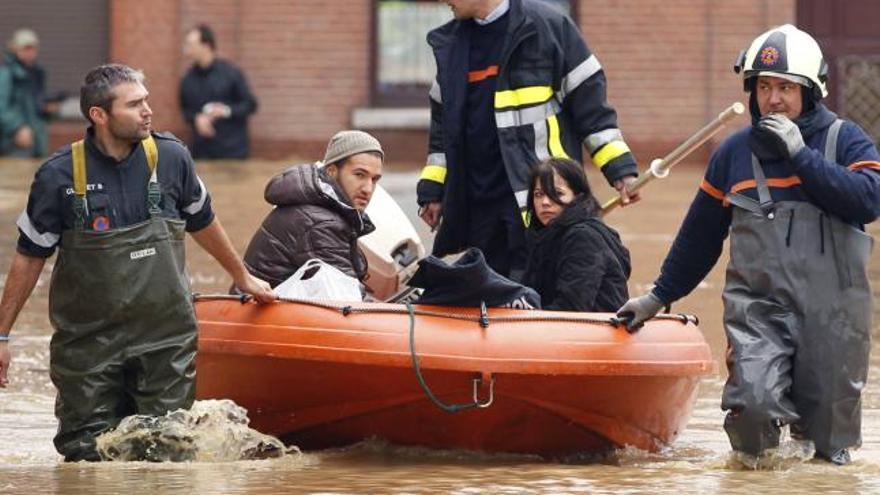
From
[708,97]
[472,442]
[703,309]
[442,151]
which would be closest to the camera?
[472,442]

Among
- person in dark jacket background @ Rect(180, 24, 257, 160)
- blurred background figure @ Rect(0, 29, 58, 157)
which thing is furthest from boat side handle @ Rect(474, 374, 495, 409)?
blurred background figure @ Rect(0, 29, 58, 157)

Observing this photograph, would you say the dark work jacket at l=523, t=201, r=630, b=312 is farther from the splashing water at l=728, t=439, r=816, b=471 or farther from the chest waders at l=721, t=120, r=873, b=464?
the splashing water at l=728, t=439, r=816, b=471

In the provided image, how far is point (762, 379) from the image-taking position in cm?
764

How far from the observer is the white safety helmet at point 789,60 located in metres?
7.68

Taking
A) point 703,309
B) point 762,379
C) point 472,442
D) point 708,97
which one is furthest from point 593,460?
point 708,97

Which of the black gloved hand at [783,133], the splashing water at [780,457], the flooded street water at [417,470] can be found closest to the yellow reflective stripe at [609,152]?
the flooded street water at [417,470]

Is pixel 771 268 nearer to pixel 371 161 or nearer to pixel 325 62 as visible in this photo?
pixel 371 161

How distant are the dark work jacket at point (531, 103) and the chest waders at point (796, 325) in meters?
1.27

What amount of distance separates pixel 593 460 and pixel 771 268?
1.13 metres

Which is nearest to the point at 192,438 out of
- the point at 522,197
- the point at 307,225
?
the point at 307,225

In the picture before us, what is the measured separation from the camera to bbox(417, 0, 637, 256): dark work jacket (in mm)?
8891

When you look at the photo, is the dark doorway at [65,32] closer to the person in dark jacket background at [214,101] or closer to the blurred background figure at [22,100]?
the blurred background figure at [22,100]

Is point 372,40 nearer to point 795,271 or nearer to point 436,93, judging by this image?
point 436,93

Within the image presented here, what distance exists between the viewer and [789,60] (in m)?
7.68
